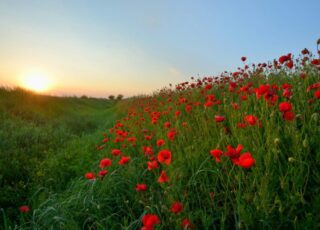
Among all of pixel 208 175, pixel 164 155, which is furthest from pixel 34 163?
pixel 164 155

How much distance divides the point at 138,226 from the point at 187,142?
43.9 inches

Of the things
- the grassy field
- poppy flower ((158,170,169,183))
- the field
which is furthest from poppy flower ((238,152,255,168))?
the grassy field

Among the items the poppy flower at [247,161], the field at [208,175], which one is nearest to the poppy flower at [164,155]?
the field at [208,175]

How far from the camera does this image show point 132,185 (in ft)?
8.68

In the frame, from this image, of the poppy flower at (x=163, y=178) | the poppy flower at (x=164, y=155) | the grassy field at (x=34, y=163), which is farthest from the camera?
the grassy field at (x=34, y=163)

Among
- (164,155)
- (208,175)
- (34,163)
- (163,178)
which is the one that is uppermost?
(164,155)

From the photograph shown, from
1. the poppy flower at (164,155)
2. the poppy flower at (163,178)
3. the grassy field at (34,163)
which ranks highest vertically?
the poppy flower at (164,155)

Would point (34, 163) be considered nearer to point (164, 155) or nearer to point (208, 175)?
point (208, 175)

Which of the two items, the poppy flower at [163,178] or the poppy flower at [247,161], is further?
the poppy flower at [163,178]

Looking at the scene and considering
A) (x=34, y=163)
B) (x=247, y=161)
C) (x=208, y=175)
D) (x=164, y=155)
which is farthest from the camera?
(x=34, y=163)

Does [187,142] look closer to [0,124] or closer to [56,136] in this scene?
[56,136]

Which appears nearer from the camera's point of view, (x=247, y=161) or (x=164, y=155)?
(x=247, y=161)

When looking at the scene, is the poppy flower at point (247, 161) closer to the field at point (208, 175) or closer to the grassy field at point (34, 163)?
the field at point (208, 175)

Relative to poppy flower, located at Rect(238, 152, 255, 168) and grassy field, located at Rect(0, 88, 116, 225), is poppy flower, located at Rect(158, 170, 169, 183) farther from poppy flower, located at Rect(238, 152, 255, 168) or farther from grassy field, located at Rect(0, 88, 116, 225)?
grassy field, located at Rect(0, 88, 116, 225)
